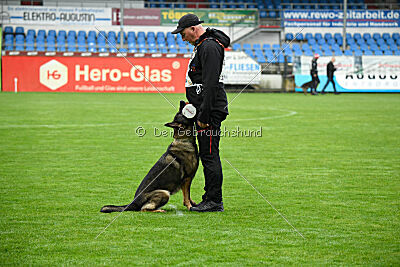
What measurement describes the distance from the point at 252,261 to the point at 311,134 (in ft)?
31.1

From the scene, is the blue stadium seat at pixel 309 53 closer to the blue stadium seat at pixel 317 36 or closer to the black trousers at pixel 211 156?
the blue stadium seat at pixel 317 36

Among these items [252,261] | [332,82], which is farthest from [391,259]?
[332,82]

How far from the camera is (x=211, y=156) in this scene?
595cm

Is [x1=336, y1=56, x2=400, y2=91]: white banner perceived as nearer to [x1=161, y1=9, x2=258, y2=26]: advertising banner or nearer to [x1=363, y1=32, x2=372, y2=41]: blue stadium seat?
[x1=363, y1=32, x2=372, y2=41]: blue stadium seat

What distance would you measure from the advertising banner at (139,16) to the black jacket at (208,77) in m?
36.7

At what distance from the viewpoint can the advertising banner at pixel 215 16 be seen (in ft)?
136

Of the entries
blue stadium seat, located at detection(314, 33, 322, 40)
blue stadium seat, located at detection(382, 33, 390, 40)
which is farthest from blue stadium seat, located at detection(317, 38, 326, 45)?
blue stadium seat, located at detection(382, 33, 390, 40)

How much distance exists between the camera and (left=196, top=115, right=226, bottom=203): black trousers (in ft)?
19.4

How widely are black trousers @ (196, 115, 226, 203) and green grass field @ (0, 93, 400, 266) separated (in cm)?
25

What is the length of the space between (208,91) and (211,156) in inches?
28.7

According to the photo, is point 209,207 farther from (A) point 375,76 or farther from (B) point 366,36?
(B) point 366,36

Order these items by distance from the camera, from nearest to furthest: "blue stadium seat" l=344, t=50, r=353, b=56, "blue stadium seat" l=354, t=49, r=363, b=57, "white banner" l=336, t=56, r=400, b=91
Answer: "white banner" l=336, t=56, r=400, b=91 < "blue stadium seat" l=344, t=50, r=353, b=56 < "blue stadium seat" l=354, t=49, r=363, b=57

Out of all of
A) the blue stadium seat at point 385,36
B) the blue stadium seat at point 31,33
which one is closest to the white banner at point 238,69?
the blue stadium seat at point 31,33

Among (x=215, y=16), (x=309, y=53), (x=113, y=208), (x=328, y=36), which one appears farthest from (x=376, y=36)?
(x=113, y=208)
